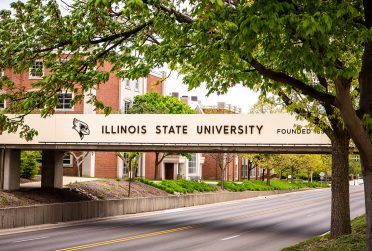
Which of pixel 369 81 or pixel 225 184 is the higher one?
pixel 369 81

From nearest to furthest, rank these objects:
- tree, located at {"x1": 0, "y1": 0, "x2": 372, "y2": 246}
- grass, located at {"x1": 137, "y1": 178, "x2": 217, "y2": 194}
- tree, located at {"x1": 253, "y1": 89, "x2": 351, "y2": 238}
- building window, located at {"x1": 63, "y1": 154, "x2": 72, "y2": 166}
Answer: tree, located at {"x1": 0, "y1": 0, "x2": 372, "y2": 246} → tree, located at {"x1": 253, "y1": 89, "x2": 351, "y2": 238} → grass, located at {"x1": 137, "y1": 178, "x2": 217, "y2": 194} → building window, located at {"x1": 63, "y1": 154, "x2": 72, "y2": 166}

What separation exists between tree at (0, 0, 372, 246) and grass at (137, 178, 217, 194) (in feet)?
116

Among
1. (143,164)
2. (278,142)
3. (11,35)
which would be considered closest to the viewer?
(11,35)

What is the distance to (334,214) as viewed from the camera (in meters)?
20.3

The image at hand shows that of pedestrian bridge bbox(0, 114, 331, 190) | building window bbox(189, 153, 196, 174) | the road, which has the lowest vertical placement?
the road

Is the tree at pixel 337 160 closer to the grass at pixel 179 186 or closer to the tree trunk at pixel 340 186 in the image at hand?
the tree trunk at pixel 340 186

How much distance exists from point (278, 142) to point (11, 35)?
19554 millimetres

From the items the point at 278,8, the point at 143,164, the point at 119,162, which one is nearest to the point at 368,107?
the point at 278,8

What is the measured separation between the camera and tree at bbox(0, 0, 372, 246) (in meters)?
9.05

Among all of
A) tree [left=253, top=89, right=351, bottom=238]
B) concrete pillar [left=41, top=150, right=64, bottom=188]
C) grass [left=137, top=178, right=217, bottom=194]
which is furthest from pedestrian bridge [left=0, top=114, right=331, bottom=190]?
grass [left=137, top=178, right=217, bottom=194]

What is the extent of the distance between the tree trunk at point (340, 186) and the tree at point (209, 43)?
9089 millimetres

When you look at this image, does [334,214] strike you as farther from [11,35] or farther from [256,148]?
[11,35]

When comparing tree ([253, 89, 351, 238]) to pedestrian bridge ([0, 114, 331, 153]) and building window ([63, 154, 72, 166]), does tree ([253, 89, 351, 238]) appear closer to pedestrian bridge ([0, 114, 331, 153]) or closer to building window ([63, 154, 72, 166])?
pedestrian bridge ([0, 114, 331, 153])

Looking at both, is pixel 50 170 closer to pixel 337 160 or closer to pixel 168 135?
pixel 168 135
